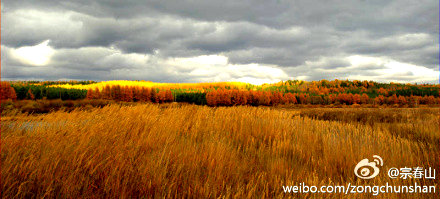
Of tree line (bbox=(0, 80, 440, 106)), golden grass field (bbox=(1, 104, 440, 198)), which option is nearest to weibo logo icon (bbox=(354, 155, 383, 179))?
golden grass field (bbox=(1, 104, 440, 198))

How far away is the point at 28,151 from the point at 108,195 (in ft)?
4.18

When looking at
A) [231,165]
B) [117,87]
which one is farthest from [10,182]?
[117,87]

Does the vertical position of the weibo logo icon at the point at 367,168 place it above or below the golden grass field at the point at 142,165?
below

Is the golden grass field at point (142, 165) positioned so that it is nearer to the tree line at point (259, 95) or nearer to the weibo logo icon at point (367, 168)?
the weibo logo icon at point (367, 168)

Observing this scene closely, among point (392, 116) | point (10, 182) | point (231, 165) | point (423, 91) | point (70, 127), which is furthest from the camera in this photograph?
point (423, 91)

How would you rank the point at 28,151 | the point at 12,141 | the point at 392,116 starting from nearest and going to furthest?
the point at 28,151 < the point at 12,141 < the point at 392,116

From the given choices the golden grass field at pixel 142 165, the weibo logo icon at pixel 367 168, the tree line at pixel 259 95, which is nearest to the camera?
the golden grass field at pixel 142 165

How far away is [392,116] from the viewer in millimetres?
13898

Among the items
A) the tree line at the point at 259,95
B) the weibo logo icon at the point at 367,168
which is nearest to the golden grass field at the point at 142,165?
the weibo logo icon at the point at 367,168

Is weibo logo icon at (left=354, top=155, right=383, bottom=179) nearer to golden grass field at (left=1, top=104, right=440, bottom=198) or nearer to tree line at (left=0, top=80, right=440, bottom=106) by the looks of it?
golden grass field at (left=1, top=104, right=440, bottom=198)

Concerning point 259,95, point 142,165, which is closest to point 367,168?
point 142,165

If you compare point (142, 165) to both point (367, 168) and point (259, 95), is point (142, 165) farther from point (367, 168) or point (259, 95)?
point (259, 95)

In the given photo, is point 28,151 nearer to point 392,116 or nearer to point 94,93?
point 392,116

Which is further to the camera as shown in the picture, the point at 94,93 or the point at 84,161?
the point at 94,93
